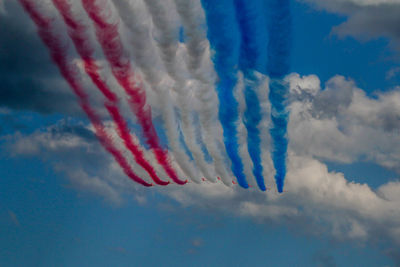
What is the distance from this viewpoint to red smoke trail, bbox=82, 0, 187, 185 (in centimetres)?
1903

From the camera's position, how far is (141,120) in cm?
2841

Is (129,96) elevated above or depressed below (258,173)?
below

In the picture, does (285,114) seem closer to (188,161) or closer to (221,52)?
(221,52)

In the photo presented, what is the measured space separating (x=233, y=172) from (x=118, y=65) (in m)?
18.5

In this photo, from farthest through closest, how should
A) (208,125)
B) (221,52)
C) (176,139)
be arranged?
(176,139), (208,125), (221,52)

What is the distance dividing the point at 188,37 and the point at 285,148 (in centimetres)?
1382

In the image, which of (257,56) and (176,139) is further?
(176,139)

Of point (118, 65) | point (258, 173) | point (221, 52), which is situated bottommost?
point (118, 65)

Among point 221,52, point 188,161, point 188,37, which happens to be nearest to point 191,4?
point 188,37

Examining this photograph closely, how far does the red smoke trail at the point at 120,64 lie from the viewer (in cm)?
1903

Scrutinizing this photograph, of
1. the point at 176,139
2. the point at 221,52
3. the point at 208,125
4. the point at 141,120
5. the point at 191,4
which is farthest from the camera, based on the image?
the point at 176,139

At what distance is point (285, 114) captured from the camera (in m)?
25.6

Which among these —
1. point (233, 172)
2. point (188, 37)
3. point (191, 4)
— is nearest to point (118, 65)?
point (188, 37)

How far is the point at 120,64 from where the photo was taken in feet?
73.9
